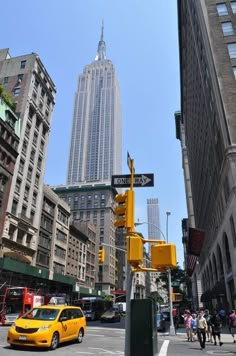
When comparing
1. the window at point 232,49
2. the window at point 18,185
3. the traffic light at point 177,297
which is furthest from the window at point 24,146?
the traffic light at point 177,297

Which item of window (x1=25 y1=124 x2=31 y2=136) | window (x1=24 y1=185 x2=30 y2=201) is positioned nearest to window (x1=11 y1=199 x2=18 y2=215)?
window (x1=24 y1=185 x2=30 y2=201)

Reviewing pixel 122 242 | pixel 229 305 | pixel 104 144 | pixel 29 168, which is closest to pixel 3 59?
pixel 29 168

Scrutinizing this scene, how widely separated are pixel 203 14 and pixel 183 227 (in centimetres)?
10040

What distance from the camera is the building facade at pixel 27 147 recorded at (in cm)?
5045

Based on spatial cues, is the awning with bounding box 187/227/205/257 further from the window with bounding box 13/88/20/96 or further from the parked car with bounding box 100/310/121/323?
the window with bounding box 13/88/20/96

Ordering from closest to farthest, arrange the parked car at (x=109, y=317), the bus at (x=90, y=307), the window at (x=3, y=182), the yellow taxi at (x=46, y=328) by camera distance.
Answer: the yellow taxi at (x=46, y=328) < the parked car at (x=109, y=317) < the window at (x=3, y=182) < the bus at (x=90, y=307)

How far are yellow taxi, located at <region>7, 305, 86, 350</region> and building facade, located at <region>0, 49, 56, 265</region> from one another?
104 feet

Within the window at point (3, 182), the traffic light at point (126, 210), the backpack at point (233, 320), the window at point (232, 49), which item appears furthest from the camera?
the window at point (3, 182)

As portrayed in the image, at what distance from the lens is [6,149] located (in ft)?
162

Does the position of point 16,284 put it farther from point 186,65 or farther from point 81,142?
point 81,142

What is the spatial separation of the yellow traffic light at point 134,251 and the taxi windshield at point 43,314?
9.81 meters

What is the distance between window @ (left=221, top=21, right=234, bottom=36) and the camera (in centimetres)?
4434

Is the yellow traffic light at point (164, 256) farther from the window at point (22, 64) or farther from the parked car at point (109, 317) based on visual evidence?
the window at point (22, 64)

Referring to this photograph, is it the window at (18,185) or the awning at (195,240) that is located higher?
the window at (18,185)
